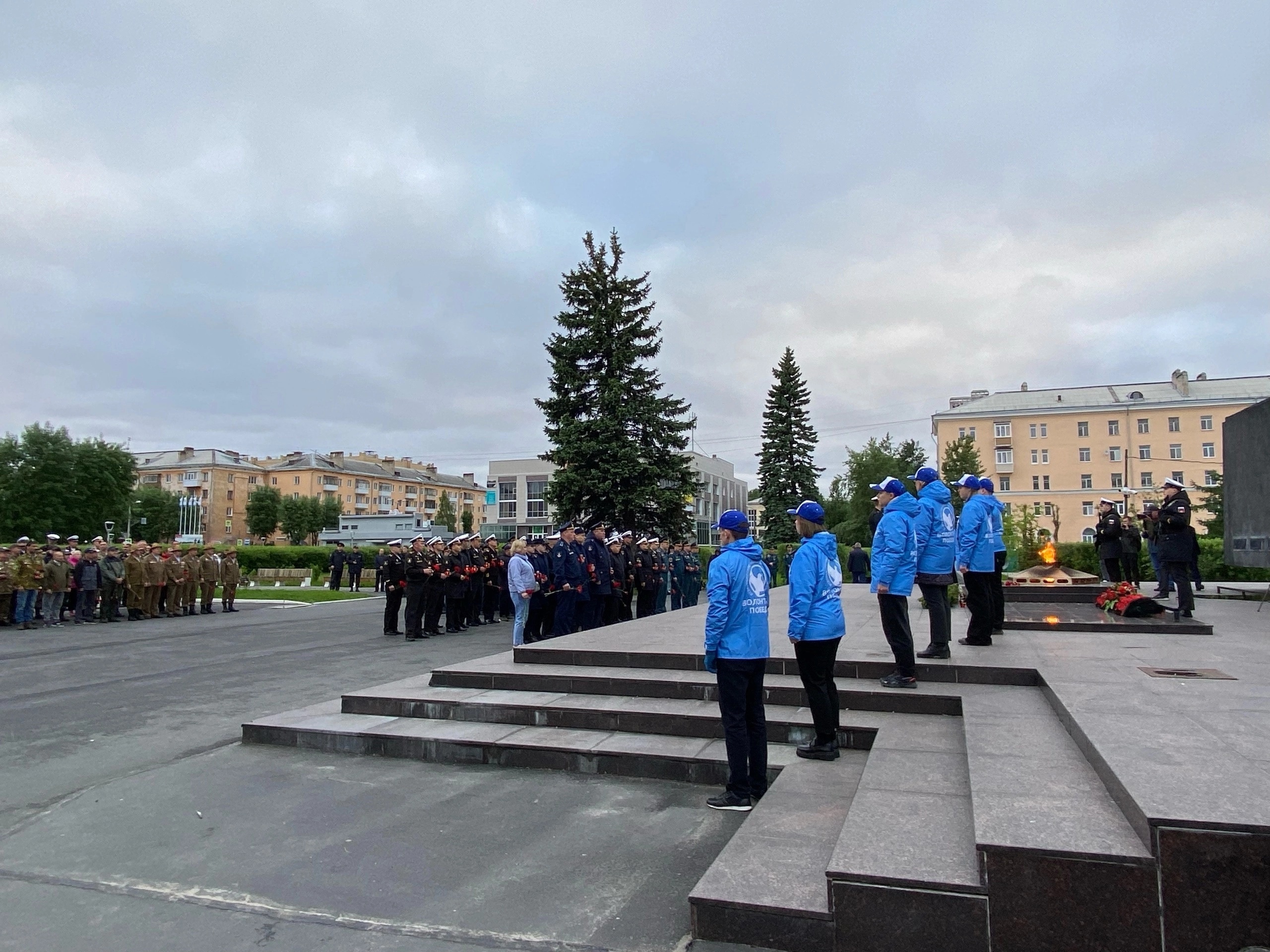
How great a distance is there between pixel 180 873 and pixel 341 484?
122119mm

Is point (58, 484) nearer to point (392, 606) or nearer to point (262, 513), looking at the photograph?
point (262, 513)

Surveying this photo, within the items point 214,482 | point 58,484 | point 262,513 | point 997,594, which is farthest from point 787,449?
point 214,482

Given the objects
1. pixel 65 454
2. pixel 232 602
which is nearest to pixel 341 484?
pixel 65 454

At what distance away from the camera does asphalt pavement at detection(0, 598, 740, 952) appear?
12.0 feet

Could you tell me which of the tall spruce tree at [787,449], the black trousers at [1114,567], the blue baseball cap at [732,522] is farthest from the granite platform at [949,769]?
the tall spruce tree at [787,449]

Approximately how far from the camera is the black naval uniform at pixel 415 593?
49.8 ft

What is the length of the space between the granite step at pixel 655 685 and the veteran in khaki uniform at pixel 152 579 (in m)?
15.4

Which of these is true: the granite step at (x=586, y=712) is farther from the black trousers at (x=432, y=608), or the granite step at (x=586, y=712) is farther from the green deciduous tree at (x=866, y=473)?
the green deciduous tree at (x=866, y=473)

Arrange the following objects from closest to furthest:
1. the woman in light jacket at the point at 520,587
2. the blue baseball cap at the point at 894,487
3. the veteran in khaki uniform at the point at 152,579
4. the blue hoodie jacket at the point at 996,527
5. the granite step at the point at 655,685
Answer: the granite step at the point at 655,685
the blue baseball cap at the point at 894,487
the blue hoodie jacket at the point at 996,527
the woman in light jacket at the point at 520,587
the veteran in khaki uniform at the point at 152,579

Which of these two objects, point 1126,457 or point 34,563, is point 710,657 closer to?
point 34,563

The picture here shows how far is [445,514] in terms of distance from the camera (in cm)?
11906

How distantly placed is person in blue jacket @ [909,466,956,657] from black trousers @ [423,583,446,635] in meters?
11.0

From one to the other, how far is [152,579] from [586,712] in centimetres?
1824

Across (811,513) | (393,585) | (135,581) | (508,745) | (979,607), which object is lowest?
(508,745)
